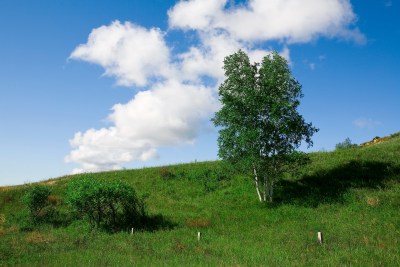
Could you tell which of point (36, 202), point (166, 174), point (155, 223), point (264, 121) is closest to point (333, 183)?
point (264, 121)

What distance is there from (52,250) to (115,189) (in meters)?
9.59

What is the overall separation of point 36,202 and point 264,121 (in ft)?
77.6

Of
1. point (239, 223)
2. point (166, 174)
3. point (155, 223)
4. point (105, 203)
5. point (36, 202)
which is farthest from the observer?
point (166, 174)

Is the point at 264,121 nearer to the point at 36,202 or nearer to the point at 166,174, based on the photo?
the point at 166,174

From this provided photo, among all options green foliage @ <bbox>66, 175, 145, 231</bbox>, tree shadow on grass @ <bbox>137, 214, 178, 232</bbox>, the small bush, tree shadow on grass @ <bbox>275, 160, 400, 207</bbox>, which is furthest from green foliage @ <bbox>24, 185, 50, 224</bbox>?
tree shadow on grass @ <bbox>275, 160, 400, 207</bbox>

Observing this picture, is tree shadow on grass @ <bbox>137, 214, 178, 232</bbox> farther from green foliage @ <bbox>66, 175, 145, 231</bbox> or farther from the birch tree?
the birch tree

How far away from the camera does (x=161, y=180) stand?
47094 millimetres

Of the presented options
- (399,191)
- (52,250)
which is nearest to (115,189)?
(52,250)

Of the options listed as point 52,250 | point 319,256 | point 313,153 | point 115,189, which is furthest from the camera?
point 313,153

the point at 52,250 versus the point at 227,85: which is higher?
the point at 227,85

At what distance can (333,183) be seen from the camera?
127ft

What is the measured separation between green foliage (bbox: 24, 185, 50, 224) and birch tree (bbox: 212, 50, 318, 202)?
17968mm

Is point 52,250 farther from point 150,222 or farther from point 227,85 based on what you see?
point 227,85

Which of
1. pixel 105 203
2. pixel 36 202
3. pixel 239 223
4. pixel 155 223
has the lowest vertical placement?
pixel 239 223
